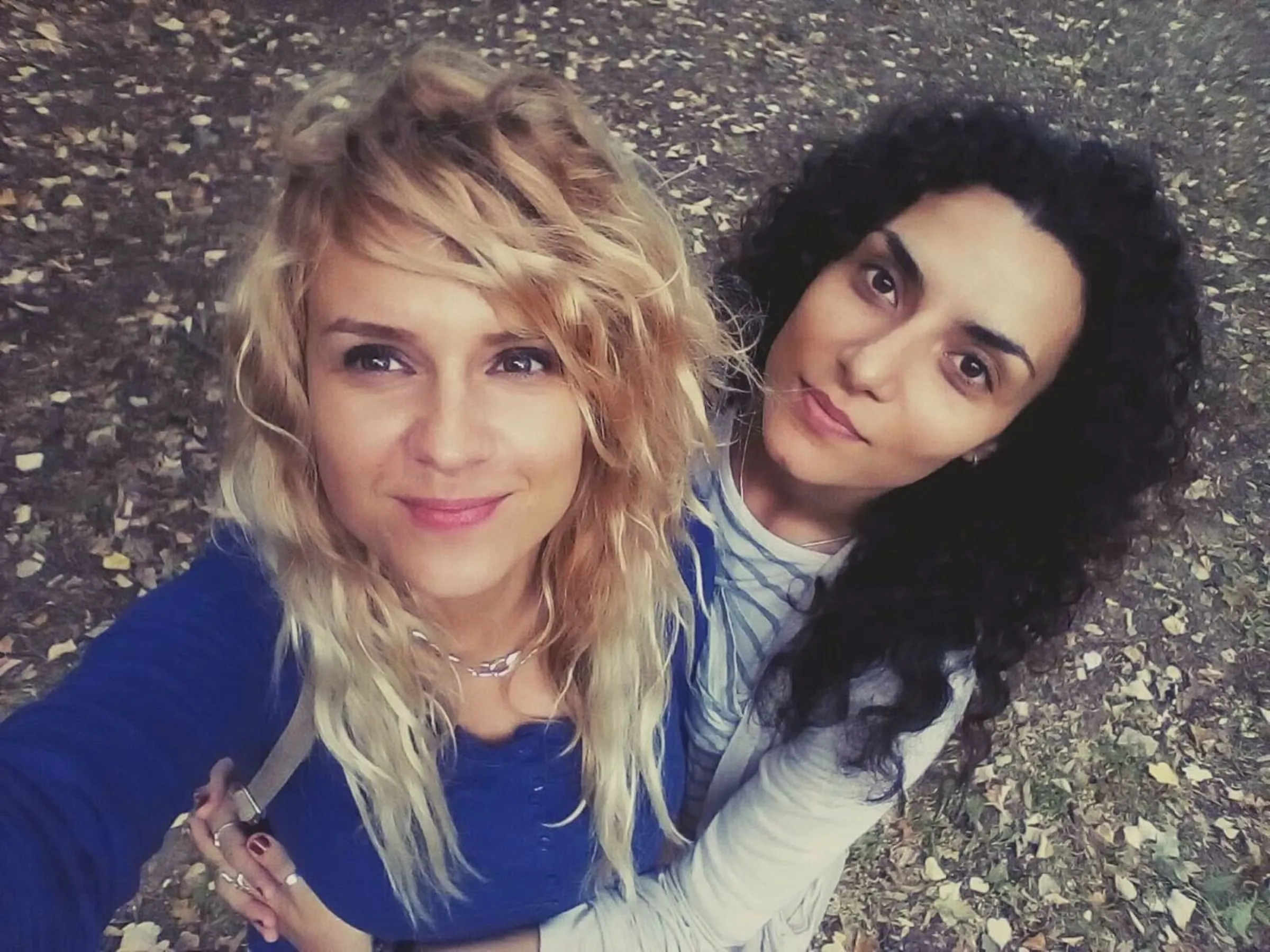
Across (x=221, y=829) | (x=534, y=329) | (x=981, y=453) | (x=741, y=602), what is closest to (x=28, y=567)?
(x=221, y=829)

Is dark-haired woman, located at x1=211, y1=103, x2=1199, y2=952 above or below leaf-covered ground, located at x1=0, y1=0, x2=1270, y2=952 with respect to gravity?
above

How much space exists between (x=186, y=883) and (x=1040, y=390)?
2.47m

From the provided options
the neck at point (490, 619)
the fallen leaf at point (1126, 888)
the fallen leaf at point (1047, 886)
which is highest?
the neck at point (490, 619)

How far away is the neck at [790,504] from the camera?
2029 millimetres

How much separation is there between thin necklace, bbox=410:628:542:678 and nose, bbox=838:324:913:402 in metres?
0.74

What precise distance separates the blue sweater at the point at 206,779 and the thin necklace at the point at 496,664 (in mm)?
99

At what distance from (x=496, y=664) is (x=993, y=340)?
1.03 m

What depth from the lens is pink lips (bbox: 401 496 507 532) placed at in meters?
A: 1.32

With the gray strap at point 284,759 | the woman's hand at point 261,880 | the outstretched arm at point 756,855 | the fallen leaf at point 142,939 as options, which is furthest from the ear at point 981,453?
the fallen leaf at point 142,939

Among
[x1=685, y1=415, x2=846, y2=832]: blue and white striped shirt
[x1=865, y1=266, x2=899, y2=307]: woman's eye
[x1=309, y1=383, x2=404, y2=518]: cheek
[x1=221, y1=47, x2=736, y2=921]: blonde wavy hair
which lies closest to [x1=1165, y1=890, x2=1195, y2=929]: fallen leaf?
[x1=685, y1=415, x2=846, y2=832]: blue and white striped shirt

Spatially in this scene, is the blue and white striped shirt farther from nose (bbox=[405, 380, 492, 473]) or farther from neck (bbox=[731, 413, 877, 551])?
nose (bbox=[405, 380, 492, 473])

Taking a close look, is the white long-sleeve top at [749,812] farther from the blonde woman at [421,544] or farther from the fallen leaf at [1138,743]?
the fallen leaf at [1138,743]

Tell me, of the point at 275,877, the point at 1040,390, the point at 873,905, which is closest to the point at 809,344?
the point at 1040,390

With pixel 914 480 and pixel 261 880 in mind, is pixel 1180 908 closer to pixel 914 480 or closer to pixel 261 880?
pixel 914 480
